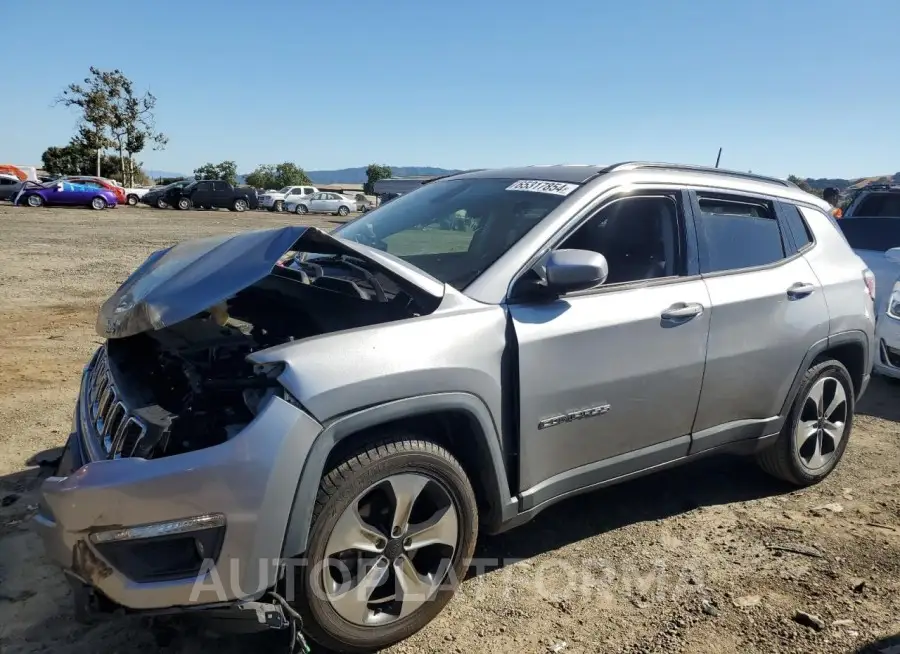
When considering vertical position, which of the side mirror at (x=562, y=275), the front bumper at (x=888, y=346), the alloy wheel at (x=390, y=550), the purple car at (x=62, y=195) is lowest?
the alloy wheel at (x=390, y=550)

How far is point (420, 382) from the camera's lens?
8.34ft

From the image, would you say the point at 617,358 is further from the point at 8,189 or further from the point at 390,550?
the point at 8,189

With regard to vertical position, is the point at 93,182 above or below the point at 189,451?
above

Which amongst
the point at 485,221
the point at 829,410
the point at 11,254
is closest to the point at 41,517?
the point at 485,221

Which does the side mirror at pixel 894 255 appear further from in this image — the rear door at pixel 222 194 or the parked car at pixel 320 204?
the parked car at pixel 320 204

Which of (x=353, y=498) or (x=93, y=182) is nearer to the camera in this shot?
(x=353, y=498)

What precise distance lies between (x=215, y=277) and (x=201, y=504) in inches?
34.5

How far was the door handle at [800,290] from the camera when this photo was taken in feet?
12.7

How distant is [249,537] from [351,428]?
47cm

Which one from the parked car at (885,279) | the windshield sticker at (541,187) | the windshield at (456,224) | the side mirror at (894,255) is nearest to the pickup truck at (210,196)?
the parked car at (885,279)

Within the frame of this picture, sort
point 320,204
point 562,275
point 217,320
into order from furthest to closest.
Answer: point 320,204 < point 217,320 < point 562,275

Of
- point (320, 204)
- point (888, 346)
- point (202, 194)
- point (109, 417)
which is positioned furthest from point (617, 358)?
point (320, 204)

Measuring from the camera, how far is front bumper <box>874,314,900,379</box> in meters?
6.12

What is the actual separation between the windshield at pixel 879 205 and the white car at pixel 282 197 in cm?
3758
